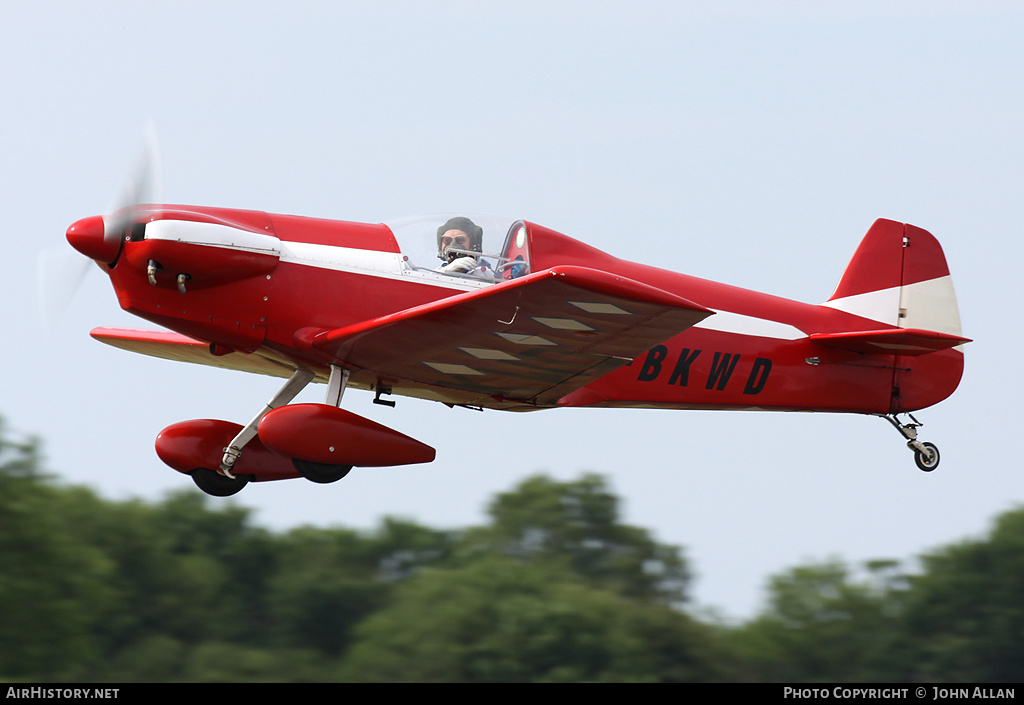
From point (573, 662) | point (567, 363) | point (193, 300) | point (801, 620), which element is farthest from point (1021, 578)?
point (193, 300)

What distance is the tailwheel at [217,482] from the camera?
8.25m

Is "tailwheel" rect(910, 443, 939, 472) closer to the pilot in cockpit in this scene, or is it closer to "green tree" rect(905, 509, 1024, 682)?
the pilot in cockpit

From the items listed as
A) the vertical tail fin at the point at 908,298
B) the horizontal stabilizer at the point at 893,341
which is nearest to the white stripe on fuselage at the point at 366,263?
→ the horizontal stabilizer at the point at 893,341

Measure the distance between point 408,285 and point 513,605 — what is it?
30.7ft

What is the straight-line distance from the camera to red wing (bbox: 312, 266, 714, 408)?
19.8 feet

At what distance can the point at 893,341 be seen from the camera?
852 cm

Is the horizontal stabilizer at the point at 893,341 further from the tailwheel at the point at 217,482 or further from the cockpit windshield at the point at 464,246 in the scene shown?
the tailwheel at the point at 217,482

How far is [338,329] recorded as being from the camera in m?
7.32

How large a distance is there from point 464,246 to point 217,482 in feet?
8.69

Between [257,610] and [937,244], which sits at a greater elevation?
[937,244]

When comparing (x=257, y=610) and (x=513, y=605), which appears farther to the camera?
(x=257, y=610)

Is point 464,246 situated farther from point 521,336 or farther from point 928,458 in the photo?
point 928,458

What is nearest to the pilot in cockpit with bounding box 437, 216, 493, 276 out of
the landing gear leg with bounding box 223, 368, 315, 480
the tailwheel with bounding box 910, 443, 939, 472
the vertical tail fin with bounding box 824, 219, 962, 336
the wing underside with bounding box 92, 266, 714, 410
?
the wing underside with bounding box 92, 266, 714, 410

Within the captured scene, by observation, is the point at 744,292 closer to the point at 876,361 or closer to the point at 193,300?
the point at 876,361
